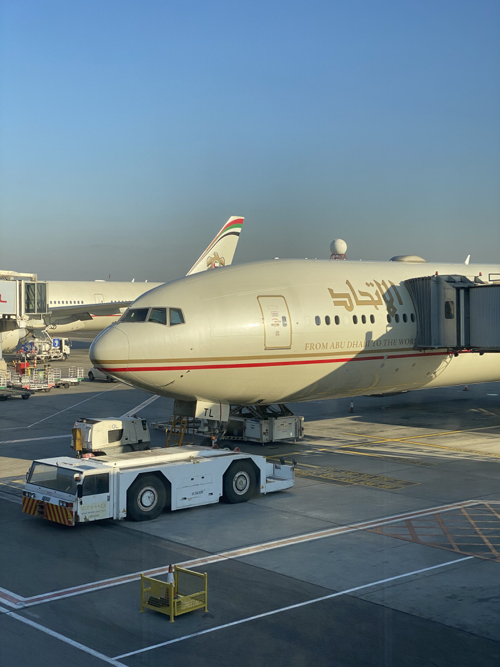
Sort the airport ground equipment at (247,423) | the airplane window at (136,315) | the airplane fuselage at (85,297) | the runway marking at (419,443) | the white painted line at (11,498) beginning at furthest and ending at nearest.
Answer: the airplane fuselage at (85,297), the runway marking at (419,443), the airport ground equipment at (247,423), the airplane window at (136,315), the white painted line at (11,498)

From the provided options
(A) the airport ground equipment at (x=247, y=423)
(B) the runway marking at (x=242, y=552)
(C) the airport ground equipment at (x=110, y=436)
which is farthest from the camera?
(A) the airport ground equipment at (x=247, y=423)

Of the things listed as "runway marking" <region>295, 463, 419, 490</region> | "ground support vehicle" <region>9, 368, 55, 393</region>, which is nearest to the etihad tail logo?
"ground support vehicle" <region>9, 368, 55, 393</region>

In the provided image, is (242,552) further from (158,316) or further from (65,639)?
(158,316)

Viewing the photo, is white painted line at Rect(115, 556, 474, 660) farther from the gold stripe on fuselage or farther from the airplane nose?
the airplane nose

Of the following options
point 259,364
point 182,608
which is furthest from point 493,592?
point 259,364

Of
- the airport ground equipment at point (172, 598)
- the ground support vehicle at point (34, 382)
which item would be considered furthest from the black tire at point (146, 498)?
the ground support vehicle at point (34, 382)

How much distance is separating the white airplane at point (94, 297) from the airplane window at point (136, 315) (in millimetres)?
36921

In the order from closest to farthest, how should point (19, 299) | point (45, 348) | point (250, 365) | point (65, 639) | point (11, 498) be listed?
1. point (65, 639)
2. point (11, 498)
3. point (250, 365)
4. point (19, 299)
5. point (45, 348)

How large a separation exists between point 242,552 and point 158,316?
30.3ft

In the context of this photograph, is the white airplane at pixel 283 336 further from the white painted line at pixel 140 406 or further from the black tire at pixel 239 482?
the white painted line at pixel 140 406

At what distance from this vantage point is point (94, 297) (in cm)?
7219

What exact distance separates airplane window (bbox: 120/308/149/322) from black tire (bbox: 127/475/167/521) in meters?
6.38

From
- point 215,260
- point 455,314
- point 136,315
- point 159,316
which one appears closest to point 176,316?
A: point 159,316

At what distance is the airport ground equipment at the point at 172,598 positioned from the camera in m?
12.3
